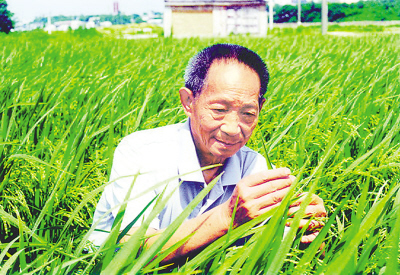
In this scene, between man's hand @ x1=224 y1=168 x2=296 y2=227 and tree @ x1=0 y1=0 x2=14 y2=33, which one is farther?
tree @ x1=0 y1=0 x2=14 y2=33

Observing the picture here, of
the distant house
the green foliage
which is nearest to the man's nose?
the distant house

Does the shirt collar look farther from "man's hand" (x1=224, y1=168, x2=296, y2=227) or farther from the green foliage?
the green foliage

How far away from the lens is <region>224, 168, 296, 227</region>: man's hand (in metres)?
0.95

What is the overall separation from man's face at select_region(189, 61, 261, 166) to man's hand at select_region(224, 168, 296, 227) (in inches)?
6.8

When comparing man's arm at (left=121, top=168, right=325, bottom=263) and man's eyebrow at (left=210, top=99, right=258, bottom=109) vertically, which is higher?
man's eyebrow at (left=210, top=99, right=258, bottom=109)

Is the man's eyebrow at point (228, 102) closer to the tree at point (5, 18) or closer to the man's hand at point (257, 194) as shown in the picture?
the man's hand at point (257, 194)

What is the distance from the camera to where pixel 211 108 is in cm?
114

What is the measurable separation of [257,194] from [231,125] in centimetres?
21

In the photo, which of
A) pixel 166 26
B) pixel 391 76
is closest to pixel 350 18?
pixel 166 26

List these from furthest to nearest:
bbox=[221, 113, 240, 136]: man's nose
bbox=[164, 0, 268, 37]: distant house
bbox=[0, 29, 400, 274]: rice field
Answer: bbox=[164, 0, 268, 37]: distant house, bbox=[221, 113, 240, 136]: man's nose, bbox=[0, 29, 400, 274]: rice field

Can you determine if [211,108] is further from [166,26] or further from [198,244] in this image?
[166,26]

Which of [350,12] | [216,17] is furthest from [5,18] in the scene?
[350,12]

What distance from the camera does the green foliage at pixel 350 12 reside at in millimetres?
37625

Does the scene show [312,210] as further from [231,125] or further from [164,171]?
[164,171]
